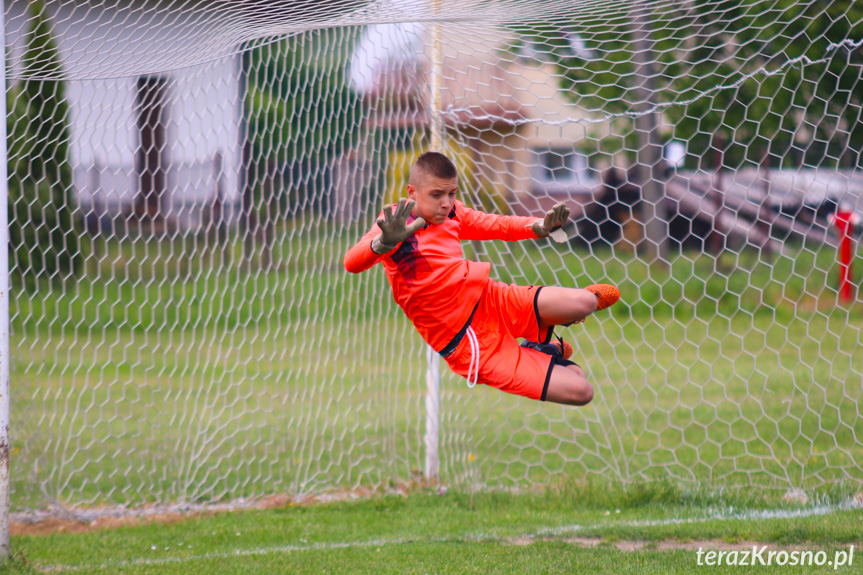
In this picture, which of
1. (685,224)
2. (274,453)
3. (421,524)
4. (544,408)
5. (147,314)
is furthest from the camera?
(685,224)

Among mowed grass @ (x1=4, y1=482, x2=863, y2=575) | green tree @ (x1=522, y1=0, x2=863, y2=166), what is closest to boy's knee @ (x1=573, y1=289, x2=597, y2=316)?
mowed grass @ (x1=4, y1=482, x2=863, y2=575)

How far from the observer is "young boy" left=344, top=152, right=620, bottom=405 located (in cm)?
335

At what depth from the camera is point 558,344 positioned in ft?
12.0

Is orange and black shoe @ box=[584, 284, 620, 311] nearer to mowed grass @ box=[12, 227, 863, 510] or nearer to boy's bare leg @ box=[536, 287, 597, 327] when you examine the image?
boy's bare leg @ box=[536, 287, 597, 327]

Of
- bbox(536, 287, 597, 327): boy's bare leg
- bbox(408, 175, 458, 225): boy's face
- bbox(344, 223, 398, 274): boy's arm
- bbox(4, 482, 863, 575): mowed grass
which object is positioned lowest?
bbox(4, 482, 863, 575): mowed grass

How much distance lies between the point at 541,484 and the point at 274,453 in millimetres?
2132

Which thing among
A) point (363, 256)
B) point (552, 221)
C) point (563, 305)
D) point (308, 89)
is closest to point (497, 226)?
point (552, 221)

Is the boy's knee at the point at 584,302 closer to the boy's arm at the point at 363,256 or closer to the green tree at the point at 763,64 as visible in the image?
the boy's arm at the point at 363,256

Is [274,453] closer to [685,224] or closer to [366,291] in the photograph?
[366,291]

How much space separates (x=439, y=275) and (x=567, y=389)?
2.50 feet

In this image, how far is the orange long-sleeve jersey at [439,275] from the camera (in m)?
3.40

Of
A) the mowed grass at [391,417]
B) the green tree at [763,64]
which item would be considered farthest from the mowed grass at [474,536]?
the green tree at [763,64]

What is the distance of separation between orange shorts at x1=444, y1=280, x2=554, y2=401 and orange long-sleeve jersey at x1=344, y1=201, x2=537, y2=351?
0.07 metres

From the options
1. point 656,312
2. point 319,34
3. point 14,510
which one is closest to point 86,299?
point 14,510
